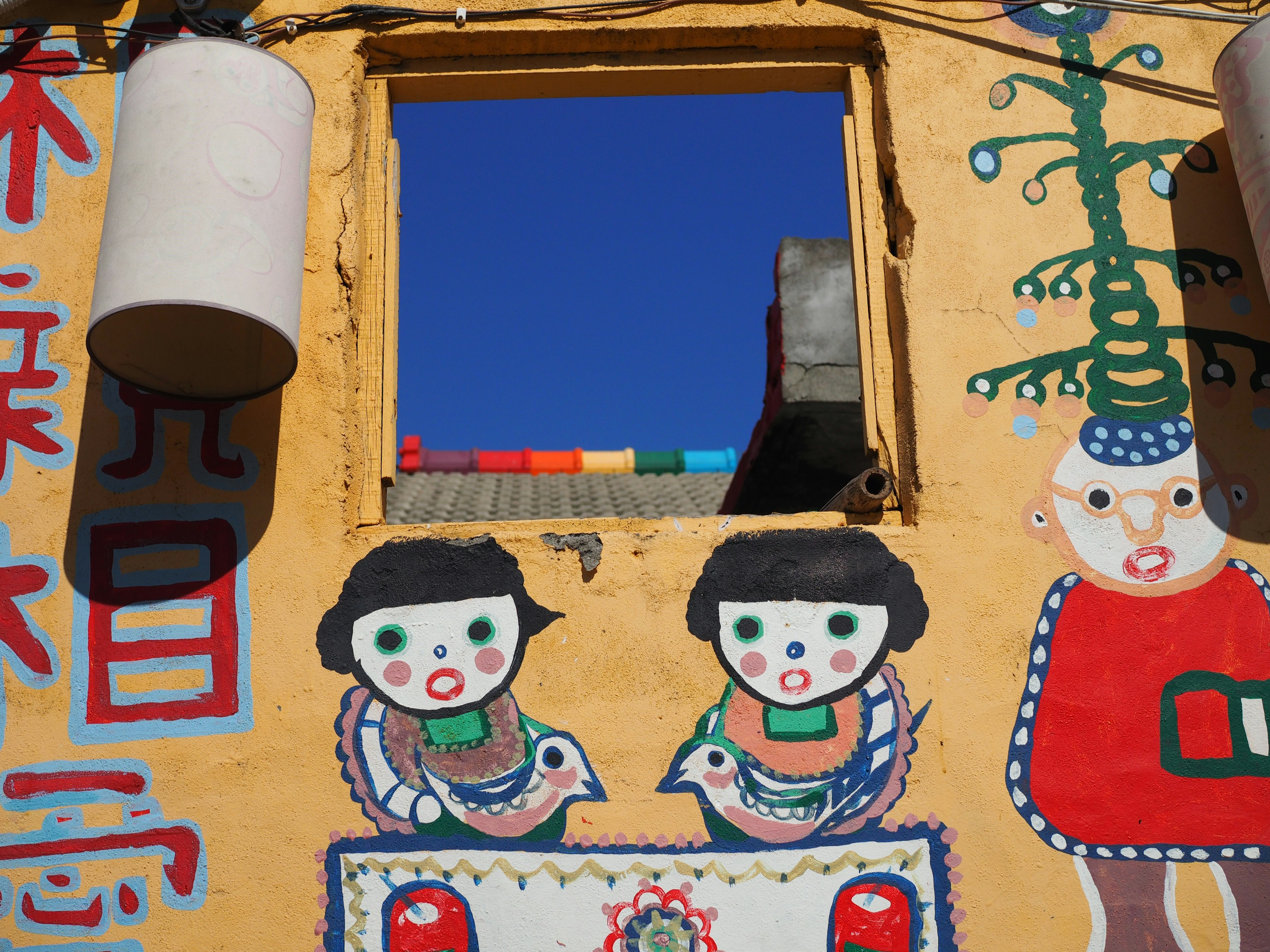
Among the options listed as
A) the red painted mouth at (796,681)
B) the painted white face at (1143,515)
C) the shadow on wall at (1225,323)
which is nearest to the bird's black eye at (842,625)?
the red painted mouth at (796,681)

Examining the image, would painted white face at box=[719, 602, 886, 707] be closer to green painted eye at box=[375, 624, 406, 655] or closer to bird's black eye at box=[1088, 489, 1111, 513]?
bird's black eye at box=[1088, 489, 1111, 513]

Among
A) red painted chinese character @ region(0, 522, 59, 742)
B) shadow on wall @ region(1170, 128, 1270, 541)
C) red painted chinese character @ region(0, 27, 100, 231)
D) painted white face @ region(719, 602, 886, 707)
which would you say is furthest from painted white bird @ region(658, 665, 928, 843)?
red painted chinese character @ region(0, 27, 100, 231)

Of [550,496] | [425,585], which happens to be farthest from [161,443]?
[550,496]

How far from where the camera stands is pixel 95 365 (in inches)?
113

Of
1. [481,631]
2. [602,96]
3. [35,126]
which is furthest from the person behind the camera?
[602,96]

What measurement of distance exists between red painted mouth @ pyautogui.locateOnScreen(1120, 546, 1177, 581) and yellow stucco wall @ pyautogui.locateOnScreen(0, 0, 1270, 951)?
0.17 metres

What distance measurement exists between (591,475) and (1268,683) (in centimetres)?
796

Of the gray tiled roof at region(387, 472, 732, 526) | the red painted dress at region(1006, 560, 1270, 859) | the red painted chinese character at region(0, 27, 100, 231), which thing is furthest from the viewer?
the gray tiled roof at region(387, 472, 732, 526)

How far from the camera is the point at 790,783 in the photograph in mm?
2604

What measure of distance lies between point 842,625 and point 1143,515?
0.83 m

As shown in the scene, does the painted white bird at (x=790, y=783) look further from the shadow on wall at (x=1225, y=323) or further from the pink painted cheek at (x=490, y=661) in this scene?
the shadow on wall at (x=1225, y=323)

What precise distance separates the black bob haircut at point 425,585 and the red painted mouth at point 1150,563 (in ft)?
4.68

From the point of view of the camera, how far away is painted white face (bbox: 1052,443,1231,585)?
2.76 m

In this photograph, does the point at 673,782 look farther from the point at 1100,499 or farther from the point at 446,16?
the point at 446,16
